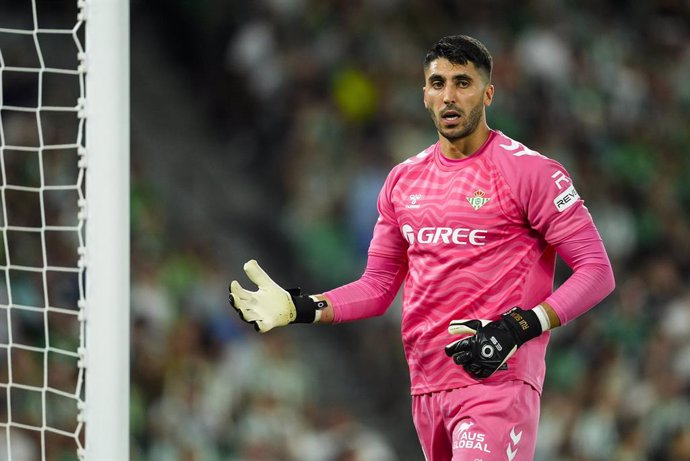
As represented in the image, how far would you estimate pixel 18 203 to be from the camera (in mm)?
7859

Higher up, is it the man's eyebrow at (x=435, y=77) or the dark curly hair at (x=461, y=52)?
the dark curly hair at (x=461, y=52)

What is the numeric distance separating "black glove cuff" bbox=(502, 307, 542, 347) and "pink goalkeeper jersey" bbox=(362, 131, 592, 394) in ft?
0.49

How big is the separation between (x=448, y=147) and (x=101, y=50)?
1.25 meters

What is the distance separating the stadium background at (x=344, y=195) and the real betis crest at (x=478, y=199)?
13.6ft

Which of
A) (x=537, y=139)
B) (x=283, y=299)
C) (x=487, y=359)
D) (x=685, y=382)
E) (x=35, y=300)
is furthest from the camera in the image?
(x=537, y=139)

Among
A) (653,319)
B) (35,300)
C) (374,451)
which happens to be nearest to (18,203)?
(35,300)

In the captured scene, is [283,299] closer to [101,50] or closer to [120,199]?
[120,199]

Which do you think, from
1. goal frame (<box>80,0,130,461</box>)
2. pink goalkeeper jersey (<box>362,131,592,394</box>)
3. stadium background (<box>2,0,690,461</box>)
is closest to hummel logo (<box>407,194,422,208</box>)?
pink goalkeeper jersey (<box>362,131,592,394</box>)

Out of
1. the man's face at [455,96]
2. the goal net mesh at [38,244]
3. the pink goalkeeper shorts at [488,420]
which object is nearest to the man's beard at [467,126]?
the man's face at [455,96]

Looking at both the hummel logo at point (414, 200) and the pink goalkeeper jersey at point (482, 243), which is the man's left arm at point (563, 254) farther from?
the hummel logo at point (414, 200)

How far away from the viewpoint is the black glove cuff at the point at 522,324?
147 inches

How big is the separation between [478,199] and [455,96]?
0.36 meters

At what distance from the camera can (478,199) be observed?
3.97m

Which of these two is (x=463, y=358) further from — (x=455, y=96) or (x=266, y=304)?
(x=455, y=96)
